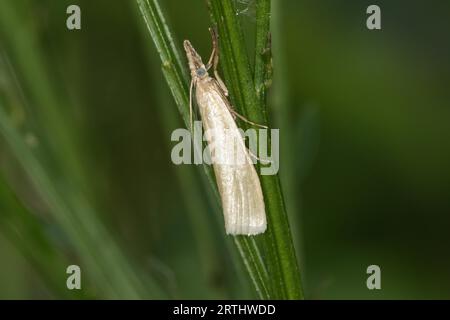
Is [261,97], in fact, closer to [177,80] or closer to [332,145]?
[177,80]

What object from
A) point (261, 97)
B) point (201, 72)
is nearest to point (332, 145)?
point (201, 72)

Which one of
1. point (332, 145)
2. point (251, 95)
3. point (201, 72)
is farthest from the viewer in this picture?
point (332, 145)

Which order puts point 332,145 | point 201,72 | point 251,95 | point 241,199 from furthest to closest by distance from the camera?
1. point 332,145
2. point 201,72
3. point 241,199
4. point 251,95

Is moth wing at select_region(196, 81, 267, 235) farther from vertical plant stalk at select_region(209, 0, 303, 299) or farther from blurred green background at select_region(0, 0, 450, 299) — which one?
blurred green background at select_region(0, 0, 450, 299)

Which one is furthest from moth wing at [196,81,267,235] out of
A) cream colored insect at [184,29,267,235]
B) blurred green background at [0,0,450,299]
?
blurred green background at [0,0,450,299]

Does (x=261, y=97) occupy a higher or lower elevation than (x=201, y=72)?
lower

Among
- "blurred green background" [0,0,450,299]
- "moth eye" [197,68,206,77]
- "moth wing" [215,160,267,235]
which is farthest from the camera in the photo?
"blurred green background" [0,0,450,299]
